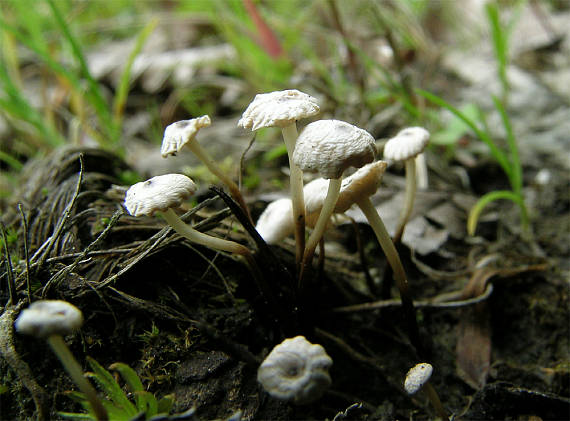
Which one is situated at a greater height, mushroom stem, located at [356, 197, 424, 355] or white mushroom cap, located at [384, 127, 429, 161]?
white mushroom cap, located at [384, 127, 429, 161]

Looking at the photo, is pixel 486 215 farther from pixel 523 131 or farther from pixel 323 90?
pixel 323 90

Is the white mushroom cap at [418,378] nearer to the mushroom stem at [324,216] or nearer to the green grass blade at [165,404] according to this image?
the mushroom stem at [324,216]

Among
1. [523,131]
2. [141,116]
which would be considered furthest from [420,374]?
[141,116]

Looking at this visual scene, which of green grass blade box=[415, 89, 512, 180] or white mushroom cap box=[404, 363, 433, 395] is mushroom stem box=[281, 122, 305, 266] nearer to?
white mushroom cap box=[404, 363, 433, 395]

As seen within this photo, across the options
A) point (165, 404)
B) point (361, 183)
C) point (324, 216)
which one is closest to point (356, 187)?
point (361, 183)

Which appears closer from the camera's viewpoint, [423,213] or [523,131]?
[423,213]

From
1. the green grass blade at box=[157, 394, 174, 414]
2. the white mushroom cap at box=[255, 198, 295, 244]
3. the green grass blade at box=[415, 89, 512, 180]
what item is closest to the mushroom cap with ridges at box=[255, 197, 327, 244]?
the white mushroom cap at box=[255, 198, 295, 244]

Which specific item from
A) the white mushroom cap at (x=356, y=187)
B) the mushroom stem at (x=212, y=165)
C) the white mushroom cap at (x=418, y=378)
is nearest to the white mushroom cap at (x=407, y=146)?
the white mushroom cap at (x=356, y=187)
